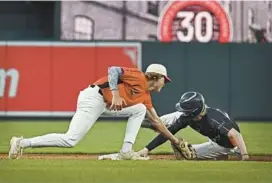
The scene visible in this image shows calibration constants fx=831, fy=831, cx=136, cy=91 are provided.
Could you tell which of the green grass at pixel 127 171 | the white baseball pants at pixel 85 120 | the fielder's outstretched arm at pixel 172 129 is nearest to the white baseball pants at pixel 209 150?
the fielder's outstretched arm at pixel 172 129

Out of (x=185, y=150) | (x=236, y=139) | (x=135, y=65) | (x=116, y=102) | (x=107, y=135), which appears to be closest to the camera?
(x=116, y=102)

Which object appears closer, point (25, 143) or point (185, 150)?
point (25, 143)

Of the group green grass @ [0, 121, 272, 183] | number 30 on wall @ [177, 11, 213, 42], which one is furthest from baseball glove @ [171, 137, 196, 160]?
number 30 on wall @ [177, 11, 213, 42]

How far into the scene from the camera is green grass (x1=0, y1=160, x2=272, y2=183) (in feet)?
24.9

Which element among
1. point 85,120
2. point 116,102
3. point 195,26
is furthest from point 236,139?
point 195,26

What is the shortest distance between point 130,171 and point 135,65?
11.4 meters

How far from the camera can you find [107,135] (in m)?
14.8

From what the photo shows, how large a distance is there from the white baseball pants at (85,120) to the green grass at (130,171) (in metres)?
0.24

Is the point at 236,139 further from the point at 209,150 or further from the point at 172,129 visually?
the point at 172,129

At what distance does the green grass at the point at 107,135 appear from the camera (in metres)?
11.7

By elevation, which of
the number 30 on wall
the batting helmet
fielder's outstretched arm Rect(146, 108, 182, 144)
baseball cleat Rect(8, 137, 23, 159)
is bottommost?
baseball cleat Rect(8, 137, 23, 159)

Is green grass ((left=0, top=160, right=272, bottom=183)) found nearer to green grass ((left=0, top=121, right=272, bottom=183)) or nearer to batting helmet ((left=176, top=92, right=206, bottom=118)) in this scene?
green grass ((left=0, top=121, right=272, bottom=183))

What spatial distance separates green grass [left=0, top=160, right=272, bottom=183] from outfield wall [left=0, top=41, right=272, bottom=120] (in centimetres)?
1001

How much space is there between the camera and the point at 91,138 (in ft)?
46.1
